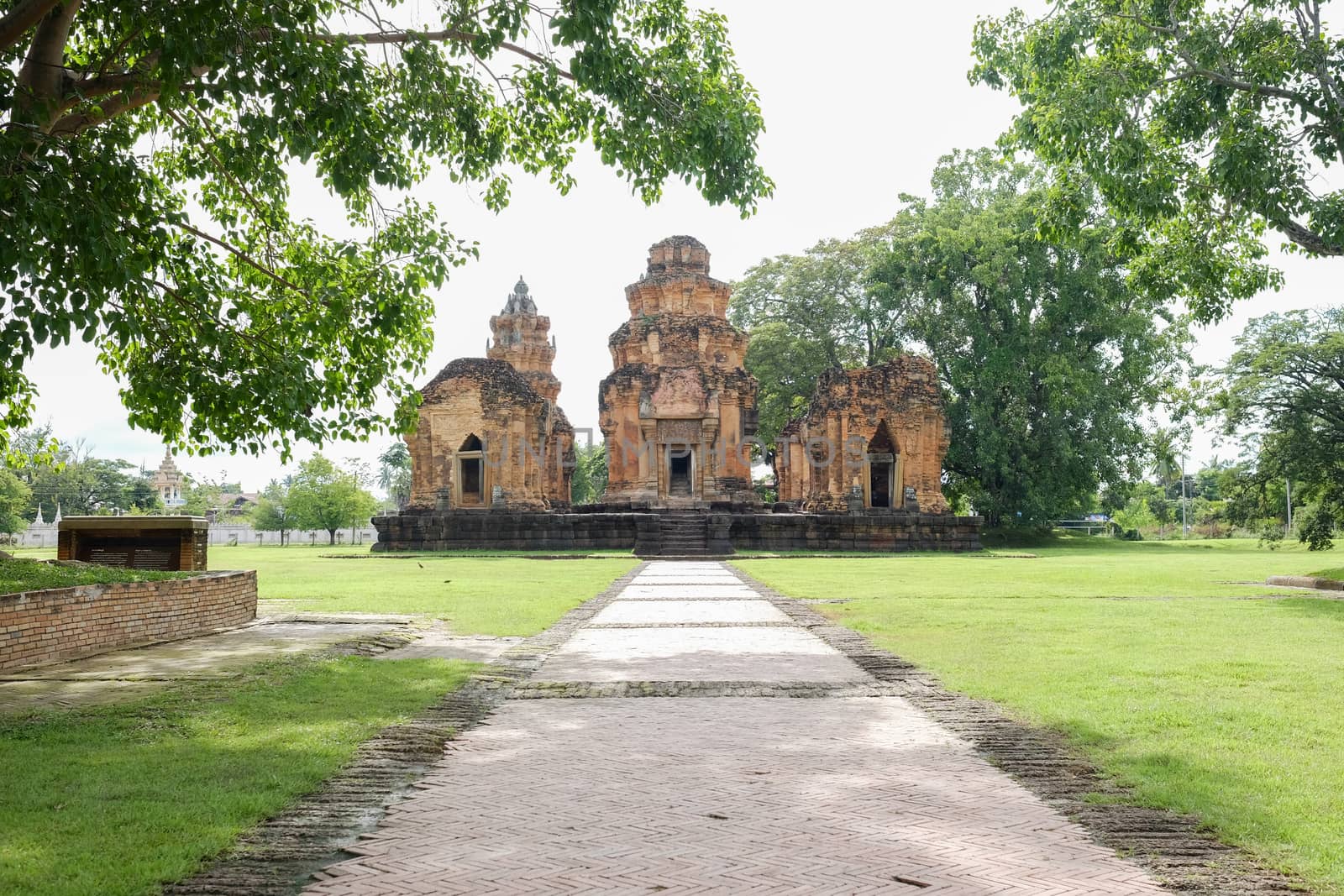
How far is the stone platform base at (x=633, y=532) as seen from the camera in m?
31.8

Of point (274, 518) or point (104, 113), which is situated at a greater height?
point (104, 113)

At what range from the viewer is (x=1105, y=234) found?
33750mm

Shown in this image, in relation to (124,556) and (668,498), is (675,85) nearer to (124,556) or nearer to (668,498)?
(124,556)

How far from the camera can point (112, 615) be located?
906 cm

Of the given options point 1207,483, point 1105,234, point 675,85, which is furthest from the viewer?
point 1207,483

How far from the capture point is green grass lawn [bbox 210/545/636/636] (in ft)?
39.8

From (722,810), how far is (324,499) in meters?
54.5

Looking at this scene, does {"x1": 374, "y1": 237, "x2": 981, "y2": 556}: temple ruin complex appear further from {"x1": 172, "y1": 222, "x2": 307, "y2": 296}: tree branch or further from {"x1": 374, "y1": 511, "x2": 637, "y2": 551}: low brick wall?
{"x1": 172, "y1": 222, "x2": 307, "y2": 296}: tree branch

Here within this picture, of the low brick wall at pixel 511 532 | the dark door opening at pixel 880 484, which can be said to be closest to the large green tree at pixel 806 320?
the dark door opening at pixel 880 484

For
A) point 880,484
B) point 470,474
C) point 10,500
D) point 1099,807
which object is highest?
point 470,474

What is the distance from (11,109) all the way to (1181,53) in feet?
47.0

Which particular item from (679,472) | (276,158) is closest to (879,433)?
(679,472)

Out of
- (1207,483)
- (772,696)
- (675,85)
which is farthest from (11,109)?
(1207,483)

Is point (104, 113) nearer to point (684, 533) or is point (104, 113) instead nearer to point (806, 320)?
point (684, 533)
